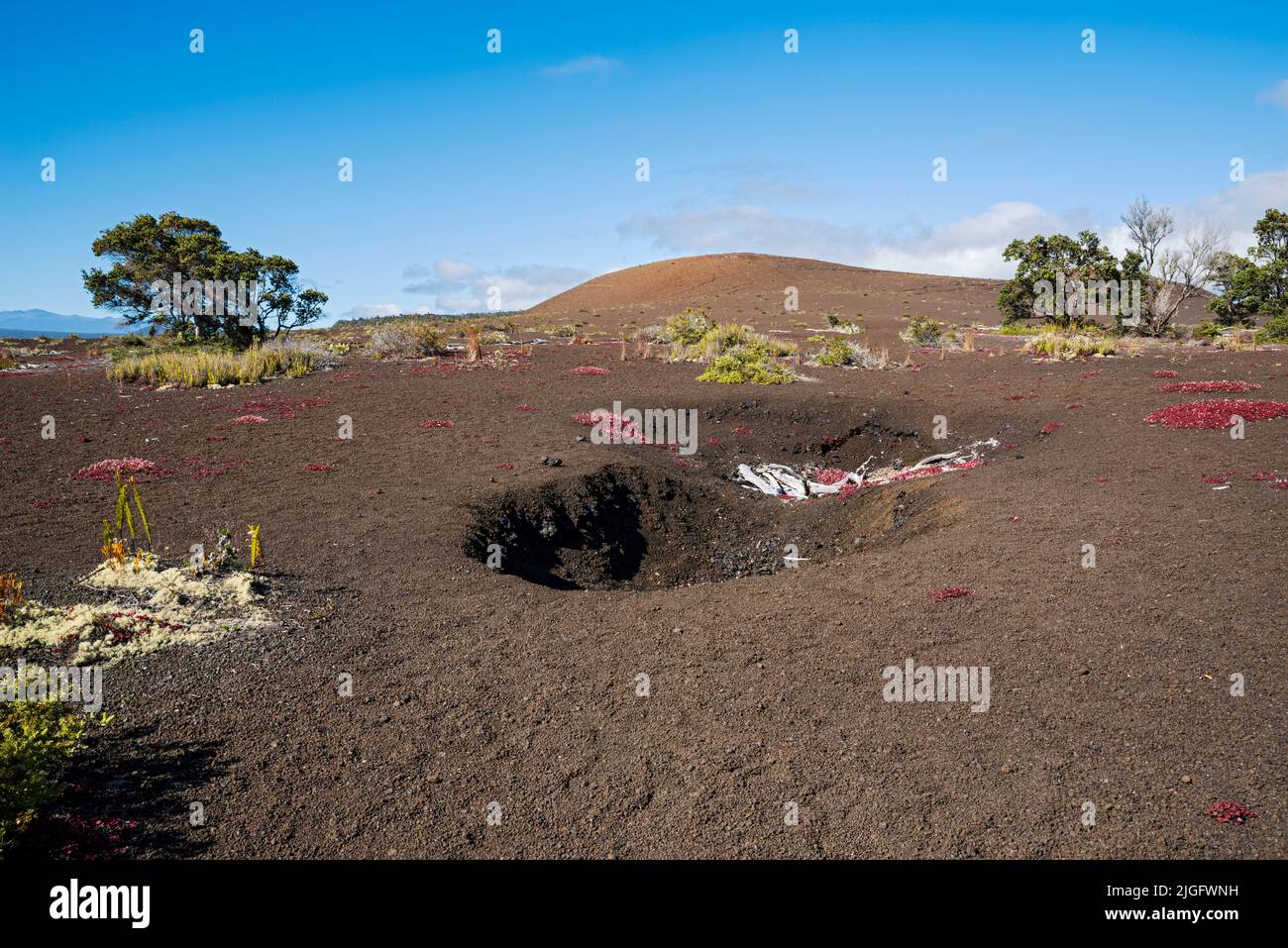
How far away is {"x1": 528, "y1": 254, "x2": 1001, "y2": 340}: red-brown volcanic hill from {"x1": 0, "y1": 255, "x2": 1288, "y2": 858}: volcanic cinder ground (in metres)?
35.6

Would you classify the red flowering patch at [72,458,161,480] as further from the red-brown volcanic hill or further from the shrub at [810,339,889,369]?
the red-brown volcanic hill

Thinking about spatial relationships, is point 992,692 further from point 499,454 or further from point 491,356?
point 491,356

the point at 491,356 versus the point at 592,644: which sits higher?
the point at 491,356

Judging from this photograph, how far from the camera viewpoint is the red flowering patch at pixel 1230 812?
4.24 metres

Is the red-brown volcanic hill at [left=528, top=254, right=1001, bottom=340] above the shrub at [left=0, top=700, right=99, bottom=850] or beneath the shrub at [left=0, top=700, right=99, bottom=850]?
above

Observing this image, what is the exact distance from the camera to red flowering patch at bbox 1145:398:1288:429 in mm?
13695

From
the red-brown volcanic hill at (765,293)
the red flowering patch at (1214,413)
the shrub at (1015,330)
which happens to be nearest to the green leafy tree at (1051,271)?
the shrub at (1015,330)

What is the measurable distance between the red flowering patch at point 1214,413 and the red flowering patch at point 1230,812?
38.9ft

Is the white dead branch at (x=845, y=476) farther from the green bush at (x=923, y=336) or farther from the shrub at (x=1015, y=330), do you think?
the shrub at (x=1015, y=330)

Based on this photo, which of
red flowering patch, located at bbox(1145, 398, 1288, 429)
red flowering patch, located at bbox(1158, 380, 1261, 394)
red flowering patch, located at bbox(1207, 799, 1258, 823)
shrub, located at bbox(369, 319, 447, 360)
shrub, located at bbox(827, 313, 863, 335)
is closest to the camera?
red flowering patch, located at bbox(1207, 799, 1258, 823)

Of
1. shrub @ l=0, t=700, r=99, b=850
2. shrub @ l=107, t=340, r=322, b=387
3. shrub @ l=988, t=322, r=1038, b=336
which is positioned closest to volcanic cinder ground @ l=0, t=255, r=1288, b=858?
shrub @ l=0, t=700, r=99, b=850
